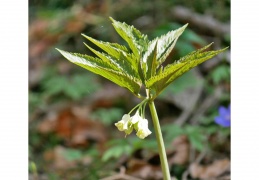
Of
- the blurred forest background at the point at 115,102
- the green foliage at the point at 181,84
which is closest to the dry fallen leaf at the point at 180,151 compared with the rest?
the blurred forest background at the point at 115,102

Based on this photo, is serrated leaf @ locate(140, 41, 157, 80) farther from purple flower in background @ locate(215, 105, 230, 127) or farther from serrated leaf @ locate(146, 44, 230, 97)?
purple flower in background @ locate(215, 105, 230, 127)

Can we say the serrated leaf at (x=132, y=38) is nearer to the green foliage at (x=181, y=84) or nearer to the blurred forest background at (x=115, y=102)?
the blurred forest background at (x=115, y=102)

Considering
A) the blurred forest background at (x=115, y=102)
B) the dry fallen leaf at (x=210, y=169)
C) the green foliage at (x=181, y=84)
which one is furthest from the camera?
the green foliage at (x=181, y=84)

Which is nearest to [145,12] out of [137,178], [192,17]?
[192,17]

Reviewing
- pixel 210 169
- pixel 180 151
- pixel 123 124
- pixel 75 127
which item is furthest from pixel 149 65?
pixel 75 127

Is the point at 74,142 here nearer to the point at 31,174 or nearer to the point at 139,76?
the point at 31,174

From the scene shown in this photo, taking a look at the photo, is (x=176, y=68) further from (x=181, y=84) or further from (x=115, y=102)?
(x=115, y=102)
